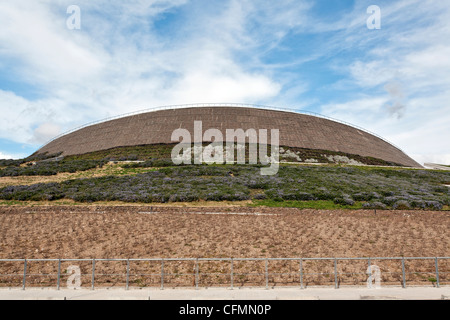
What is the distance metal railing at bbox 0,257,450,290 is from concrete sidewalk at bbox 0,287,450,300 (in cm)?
64

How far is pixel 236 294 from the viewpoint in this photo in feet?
38.9

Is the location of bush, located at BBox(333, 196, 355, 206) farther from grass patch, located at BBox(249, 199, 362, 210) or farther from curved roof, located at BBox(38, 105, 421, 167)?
curved roof, located at BBox(38, 105, 421, 167)

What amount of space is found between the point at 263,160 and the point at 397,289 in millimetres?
40148

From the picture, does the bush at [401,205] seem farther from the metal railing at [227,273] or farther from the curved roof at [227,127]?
the curved roof at [227,127]

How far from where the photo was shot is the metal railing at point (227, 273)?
14.1m

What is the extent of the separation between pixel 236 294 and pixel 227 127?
5300cm

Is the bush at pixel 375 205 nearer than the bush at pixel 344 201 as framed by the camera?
Yes

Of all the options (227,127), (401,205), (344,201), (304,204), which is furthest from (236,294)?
(227,127)

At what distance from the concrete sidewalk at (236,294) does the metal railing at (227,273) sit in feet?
2.09

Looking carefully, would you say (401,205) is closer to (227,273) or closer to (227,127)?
(227,273)

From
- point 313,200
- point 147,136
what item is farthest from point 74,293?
point 147,136

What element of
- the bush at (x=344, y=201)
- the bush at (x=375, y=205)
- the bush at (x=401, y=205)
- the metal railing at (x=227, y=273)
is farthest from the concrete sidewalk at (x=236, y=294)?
the bush at (x=401, y=205)

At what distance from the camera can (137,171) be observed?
43.9 meters

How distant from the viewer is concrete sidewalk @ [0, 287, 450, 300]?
11.4m
